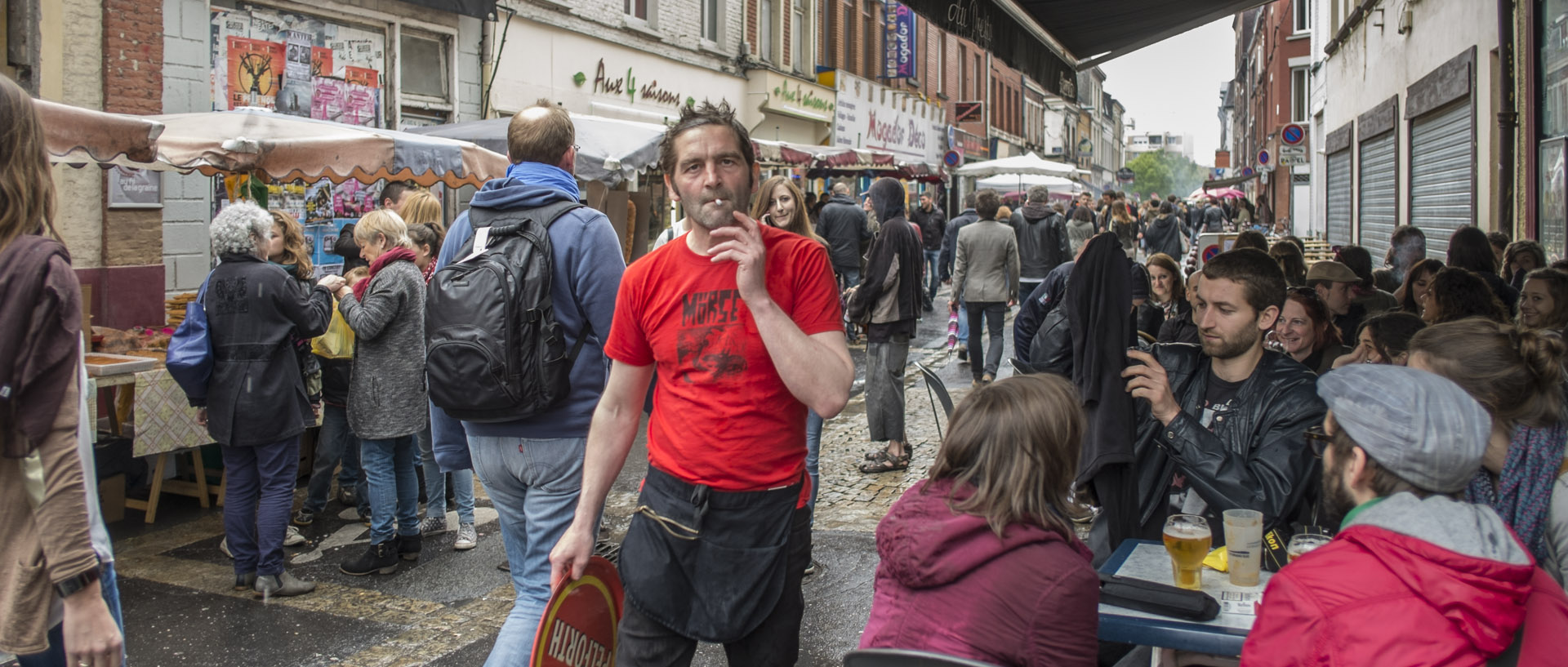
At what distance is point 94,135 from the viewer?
19.7 feet

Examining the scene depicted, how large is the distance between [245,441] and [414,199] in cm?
213

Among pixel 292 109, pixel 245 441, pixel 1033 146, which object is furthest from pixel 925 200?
pixel 1033 146

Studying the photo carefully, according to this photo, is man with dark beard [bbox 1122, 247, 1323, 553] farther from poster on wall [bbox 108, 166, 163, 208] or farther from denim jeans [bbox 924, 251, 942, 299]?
denim jeans [bbox 924, 251, 942, 299]

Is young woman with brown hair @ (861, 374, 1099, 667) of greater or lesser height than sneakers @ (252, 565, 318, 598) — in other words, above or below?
above

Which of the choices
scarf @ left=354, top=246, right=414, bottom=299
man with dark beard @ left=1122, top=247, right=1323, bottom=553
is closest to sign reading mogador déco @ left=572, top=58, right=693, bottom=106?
scarf @ left=354, top=246, right=414, bottom=299

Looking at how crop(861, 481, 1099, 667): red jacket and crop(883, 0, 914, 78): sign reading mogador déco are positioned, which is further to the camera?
crop(883, 0, 914, 78): sign reading mogador déco

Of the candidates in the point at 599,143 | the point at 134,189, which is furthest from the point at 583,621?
the point at 134,189

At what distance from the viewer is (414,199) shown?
6789 mm

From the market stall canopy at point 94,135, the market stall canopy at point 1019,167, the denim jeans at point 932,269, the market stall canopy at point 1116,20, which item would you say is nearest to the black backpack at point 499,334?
the market stall canopy at point 94,135

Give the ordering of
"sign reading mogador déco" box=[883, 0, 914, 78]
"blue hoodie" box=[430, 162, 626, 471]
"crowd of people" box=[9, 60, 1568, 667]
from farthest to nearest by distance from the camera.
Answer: "sign reading mogador déco" box=[883, 0, 914, 78]
"blue hoodie" box=[430, 162, 626, 471]
"crowd of people" box=[9, 60, 1568, 667]

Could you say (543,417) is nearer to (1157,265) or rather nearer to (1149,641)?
(1149,641)

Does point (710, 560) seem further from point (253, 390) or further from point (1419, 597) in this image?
point (253, 390)

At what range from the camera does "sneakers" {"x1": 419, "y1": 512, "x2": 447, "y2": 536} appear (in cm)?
621

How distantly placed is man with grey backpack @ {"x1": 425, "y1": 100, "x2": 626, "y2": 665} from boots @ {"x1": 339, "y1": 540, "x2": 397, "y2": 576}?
2.25 m
